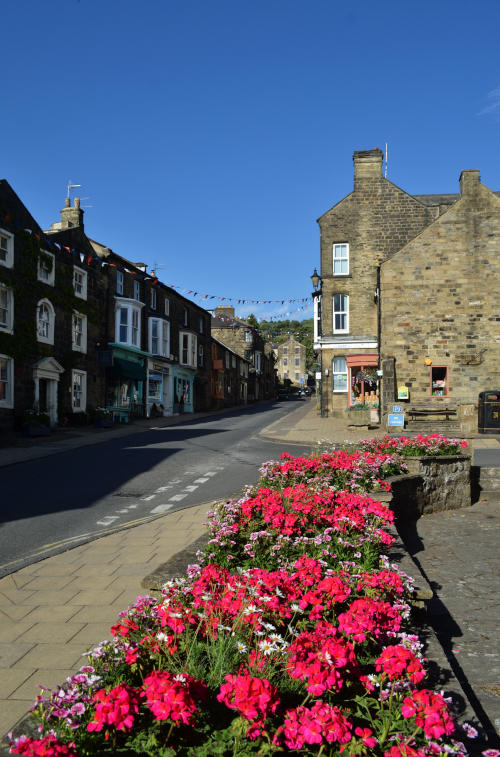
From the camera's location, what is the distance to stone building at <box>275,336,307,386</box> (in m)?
128

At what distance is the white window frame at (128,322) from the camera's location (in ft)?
106

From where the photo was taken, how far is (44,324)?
A: 83.0 ft

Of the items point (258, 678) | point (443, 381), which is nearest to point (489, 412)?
point (443, 381)

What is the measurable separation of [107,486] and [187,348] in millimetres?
33261

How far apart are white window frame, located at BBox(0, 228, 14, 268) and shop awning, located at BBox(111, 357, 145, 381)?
9.64 metres

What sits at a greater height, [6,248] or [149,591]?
[6,248]

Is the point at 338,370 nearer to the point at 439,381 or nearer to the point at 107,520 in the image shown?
the point at 439,381

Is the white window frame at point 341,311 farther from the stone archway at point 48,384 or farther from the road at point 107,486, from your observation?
the road at point 107,486

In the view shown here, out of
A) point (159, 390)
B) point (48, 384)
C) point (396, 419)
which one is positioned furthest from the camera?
point (159, 390)

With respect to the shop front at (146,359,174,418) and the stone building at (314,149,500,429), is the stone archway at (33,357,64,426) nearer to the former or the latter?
the shop front at (146,359,174,418)

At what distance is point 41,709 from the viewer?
217 centimetres

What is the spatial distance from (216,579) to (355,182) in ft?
103

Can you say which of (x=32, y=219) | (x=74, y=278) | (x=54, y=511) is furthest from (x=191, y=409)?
(x=54, y=511)

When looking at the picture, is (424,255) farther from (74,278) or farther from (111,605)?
(111,605)
